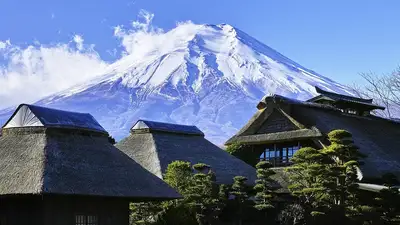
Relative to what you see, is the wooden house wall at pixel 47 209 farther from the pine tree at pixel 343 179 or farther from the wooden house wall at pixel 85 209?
the pine tree at pixel 343 179

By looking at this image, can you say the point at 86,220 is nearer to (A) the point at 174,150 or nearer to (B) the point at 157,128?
(A) the point at 174,150

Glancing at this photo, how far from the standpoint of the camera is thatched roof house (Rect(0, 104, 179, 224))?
20547mm

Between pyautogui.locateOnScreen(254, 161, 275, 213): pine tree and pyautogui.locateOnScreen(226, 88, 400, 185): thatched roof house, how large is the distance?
19.3ft

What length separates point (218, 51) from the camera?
557 feet

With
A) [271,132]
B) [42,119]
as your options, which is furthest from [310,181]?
[42,119]

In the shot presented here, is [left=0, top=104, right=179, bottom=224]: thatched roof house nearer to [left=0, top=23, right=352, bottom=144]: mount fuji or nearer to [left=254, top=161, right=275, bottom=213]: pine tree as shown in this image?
[left=254, top=161, right=275, bottom=213]: pine tree

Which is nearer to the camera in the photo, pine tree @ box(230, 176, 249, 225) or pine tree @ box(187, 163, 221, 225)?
pine tree @ box(187, 163, 221, 225)

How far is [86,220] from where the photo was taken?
2195 centimetres

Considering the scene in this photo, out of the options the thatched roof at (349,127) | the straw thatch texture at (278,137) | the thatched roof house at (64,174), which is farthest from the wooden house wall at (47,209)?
the thatched roof at (349,127)

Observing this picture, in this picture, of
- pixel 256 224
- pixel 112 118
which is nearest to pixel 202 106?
pixel 112 118

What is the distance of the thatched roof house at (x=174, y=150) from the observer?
31.0 meters

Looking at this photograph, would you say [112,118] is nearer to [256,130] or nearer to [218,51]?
[218,51]

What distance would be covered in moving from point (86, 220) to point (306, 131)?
49.5 feet

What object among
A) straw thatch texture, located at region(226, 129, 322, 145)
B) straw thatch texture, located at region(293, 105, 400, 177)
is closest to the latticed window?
straw thatch texture, located at region(293, 105, 400, 177)
